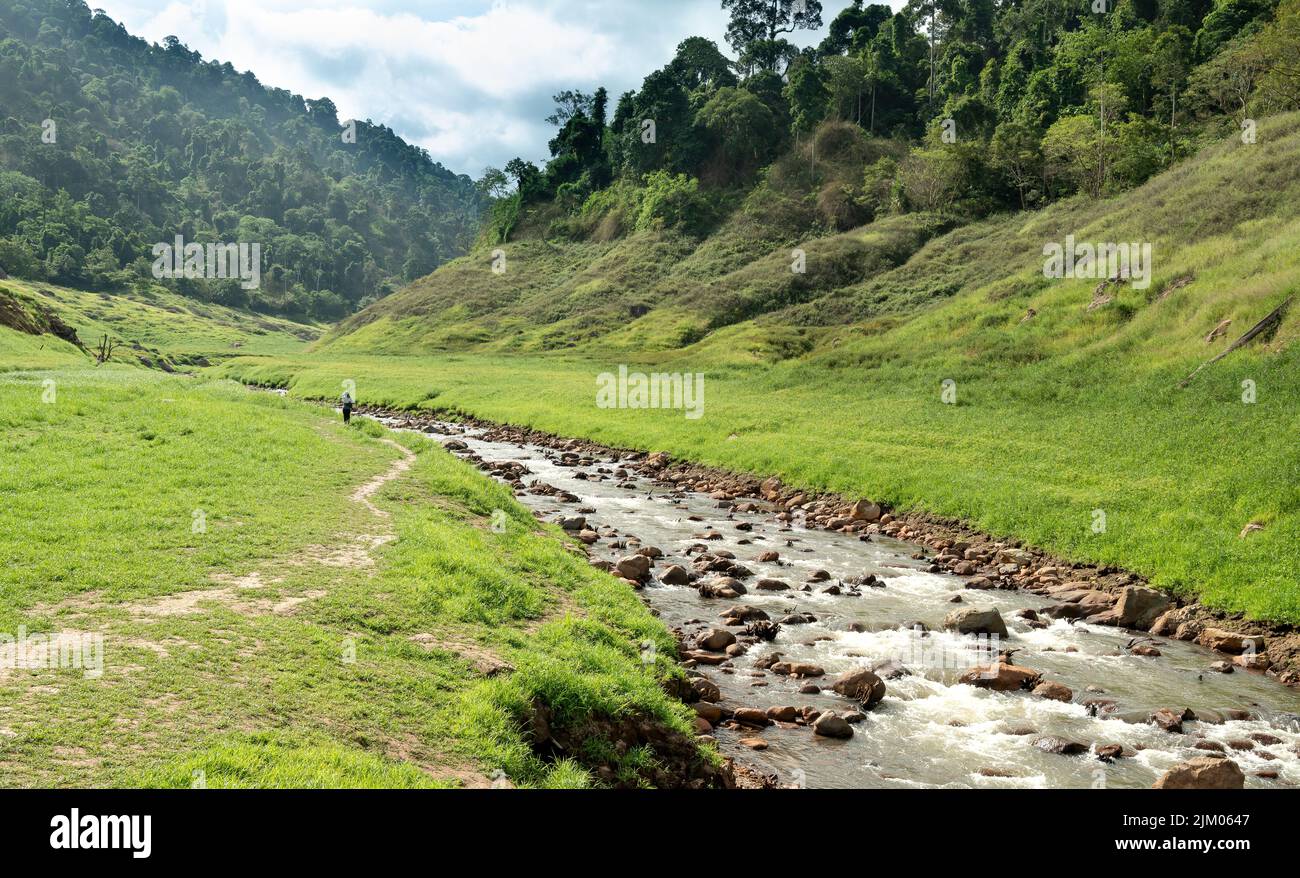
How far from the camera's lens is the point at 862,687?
48.4 ft

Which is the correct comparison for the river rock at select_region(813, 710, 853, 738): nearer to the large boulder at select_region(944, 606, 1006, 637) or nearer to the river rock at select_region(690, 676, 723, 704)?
the river rock at select_region(690, 676, 723, 704)

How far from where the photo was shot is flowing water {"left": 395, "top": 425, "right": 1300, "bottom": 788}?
12.2 metres

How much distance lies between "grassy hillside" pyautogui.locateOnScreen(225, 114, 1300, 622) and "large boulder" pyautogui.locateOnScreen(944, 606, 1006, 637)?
16.9ft

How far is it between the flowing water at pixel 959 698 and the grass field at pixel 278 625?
6.97ft

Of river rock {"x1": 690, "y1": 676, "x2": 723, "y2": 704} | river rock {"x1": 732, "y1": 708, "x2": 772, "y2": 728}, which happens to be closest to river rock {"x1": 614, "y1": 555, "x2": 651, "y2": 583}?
river rock {"x1": 690, "y1": 676, "x2": 723, "y2": 704}

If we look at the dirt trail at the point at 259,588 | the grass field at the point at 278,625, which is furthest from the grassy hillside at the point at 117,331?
the dirt trail at the point at 259,588

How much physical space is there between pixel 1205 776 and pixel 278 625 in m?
13.5

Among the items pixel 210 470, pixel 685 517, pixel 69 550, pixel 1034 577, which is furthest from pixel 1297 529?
pixel 210 470

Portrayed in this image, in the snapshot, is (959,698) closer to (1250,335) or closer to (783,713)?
(783,713)

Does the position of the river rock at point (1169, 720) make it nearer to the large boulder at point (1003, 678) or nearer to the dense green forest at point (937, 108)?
the large boulder at point (1003, 678)

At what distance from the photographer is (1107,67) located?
377ft

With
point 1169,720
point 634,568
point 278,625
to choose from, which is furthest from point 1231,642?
point 278,625

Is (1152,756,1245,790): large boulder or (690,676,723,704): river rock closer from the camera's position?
(1152,756,1245,790): large boulder

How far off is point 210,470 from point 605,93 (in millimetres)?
190762
